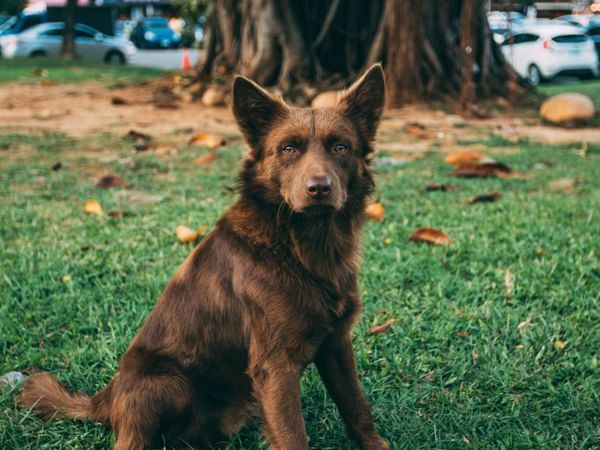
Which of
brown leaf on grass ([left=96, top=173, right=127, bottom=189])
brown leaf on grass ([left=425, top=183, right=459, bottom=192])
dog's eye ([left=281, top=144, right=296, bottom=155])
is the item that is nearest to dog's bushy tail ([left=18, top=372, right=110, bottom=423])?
dog's eye ([left=281, top=144, right=296, bottom=155])

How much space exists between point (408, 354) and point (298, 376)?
1.06 m

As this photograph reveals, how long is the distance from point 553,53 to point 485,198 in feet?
60.3

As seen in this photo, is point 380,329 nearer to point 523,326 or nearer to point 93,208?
point 523,326

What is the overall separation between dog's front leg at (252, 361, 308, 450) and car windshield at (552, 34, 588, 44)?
22509 millimetres

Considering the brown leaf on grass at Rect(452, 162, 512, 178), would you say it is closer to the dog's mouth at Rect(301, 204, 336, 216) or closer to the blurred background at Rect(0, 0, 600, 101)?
the blurred background at Rect(0, 0, 600, 101)

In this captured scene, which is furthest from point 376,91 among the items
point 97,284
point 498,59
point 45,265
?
point 498,59

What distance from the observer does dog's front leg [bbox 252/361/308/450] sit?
2637mm

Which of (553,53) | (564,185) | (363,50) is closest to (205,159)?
(564,185)

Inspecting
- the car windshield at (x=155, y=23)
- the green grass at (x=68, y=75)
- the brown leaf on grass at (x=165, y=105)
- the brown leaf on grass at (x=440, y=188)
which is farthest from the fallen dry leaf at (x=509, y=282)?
the car windshield at (x=155, y=23)

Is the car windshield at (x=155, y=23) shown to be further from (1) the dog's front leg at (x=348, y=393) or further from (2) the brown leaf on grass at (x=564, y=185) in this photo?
(1) the dog's front leg at (x=348, y=393)

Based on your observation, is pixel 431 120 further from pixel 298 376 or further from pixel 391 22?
pixel 298 376

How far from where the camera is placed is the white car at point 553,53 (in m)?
22.6

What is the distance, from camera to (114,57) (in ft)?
105

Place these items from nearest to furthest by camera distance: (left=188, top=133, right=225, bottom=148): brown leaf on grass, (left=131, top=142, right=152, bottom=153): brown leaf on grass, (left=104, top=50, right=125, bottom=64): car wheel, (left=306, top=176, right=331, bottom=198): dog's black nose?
1. (left=306, top=176, right=331, bottom=198): dog's black nose
2. (left=131, top=142, right=152, bottom=153): brown leaf on grass
3. (left=188, top=133, right=225, bottom=148): brown leaf on grass
4. (left=104, top=50, right=125, bottom=64): car wheel
